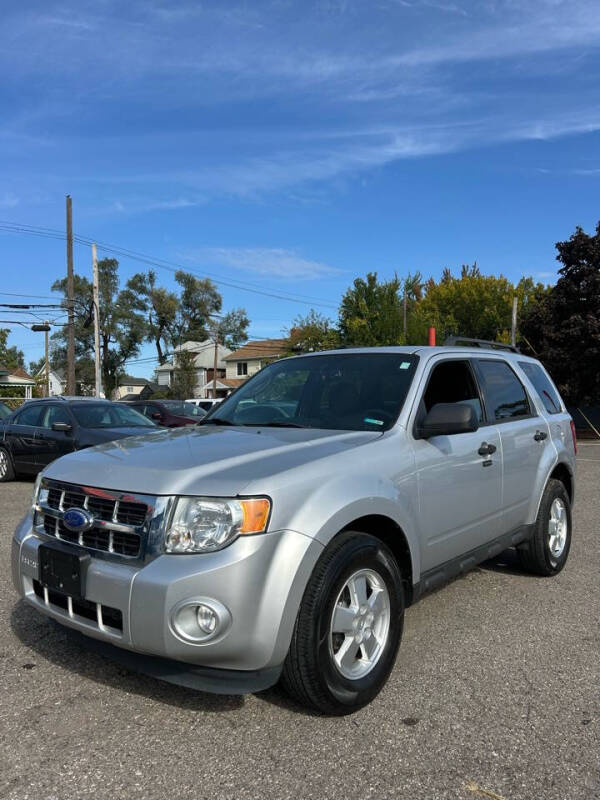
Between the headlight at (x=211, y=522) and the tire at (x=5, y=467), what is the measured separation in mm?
9598

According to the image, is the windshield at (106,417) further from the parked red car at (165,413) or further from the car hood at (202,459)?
the car hood at (202,459)

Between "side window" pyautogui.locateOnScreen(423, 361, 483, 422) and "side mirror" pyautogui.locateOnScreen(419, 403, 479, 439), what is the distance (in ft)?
0.91

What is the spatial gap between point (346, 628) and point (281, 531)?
64 centimetres

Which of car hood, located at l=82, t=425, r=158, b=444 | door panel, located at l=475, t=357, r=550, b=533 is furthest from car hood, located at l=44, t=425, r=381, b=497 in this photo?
car hood, located at l=82, t=425, r=158, b=444

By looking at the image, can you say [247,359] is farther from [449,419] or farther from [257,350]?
[449,419]

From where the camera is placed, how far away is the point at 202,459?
10.2 feet

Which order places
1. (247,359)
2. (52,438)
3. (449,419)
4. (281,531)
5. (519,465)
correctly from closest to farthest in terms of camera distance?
1. (281,531)
2. (449,419)
3. (519,465)
4. (52,438)
5. (247,359)

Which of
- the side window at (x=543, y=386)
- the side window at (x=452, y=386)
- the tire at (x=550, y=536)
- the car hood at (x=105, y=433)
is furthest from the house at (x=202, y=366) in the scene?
the side window at (x=452, y=386)

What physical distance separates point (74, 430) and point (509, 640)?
793cm

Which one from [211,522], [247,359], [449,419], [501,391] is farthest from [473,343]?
[247,359]

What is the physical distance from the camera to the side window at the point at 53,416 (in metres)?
10.6

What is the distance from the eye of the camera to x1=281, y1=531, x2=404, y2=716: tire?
284cm

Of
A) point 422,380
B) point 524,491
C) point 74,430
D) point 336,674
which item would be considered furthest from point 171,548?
point 74,430

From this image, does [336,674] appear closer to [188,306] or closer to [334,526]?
[334,526]
